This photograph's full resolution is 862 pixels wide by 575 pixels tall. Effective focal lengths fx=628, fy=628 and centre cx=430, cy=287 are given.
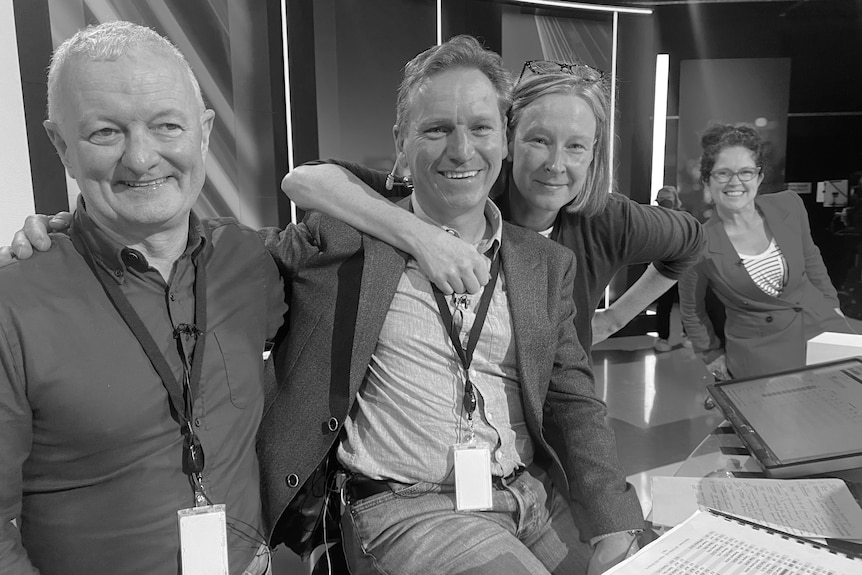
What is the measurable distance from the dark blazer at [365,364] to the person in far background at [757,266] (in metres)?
2.07

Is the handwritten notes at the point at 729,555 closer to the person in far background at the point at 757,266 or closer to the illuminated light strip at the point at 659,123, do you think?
the person in far background at the point at 757,266

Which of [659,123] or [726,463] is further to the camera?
[659,123]

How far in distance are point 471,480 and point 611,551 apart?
15.3 inches

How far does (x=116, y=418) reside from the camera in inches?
53.4

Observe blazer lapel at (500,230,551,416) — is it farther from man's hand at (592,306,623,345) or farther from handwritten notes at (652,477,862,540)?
man's hand at (592,306,623,345)

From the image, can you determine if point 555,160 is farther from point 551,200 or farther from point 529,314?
point 529,314

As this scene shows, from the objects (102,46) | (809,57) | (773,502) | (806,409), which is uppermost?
(809,57)

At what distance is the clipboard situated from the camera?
56.7 inches

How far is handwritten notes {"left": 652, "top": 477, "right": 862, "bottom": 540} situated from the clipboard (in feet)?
0.19

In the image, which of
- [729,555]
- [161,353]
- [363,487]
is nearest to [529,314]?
[363,487]

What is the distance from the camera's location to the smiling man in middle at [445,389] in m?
1.59

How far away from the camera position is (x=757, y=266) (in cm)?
346

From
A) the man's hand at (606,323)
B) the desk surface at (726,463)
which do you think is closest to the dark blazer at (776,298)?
the man's hand at (606,323)

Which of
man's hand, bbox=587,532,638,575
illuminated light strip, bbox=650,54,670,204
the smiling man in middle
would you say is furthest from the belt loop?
illuminated light strip, bbox=650,54,670,204
